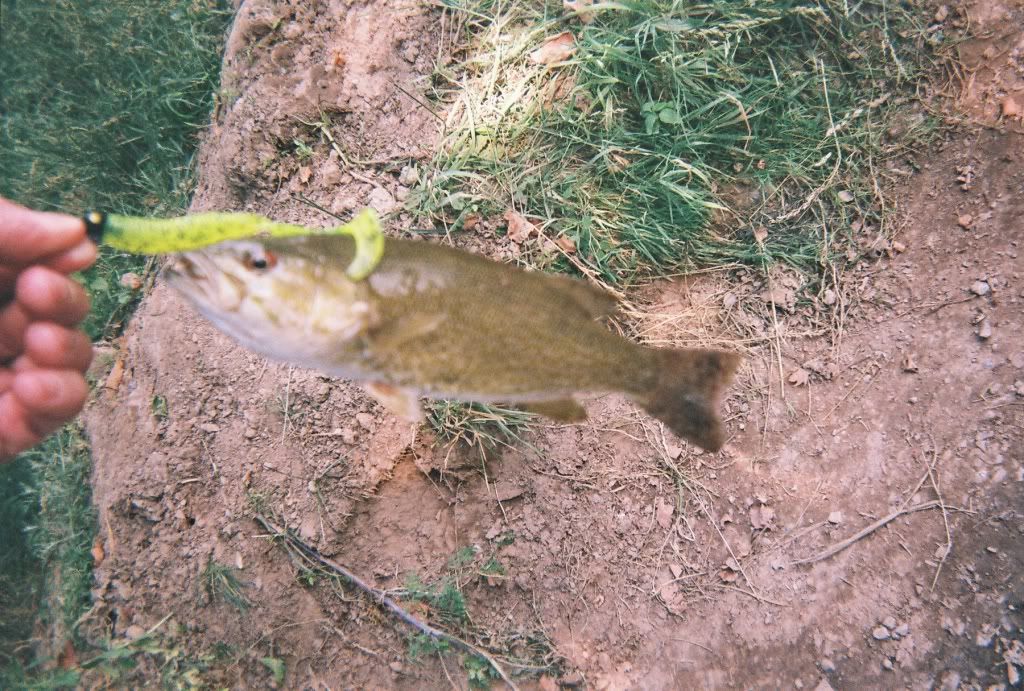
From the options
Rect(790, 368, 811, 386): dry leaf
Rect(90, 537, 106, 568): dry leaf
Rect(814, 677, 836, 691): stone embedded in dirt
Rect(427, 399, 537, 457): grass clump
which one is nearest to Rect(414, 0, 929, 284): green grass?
Rect(790, 368, 811, 386): dry leaf

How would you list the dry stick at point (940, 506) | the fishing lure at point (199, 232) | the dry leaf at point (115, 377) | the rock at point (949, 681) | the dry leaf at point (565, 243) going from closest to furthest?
1. the fishing lure at point (199, 232)
2. the rock at point (949, 681)
3. the dry stick at point (940, 506)
4. the dry leaf at point (565, 243)
5. the dry leaf at point (115, 377)

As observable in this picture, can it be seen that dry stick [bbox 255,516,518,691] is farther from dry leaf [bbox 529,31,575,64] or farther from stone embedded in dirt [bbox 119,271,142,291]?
dry leaf [bbox 529,31,575,64]

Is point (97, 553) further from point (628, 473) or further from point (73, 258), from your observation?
point (628, 473)

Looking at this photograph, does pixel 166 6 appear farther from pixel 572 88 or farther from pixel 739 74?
pixel 739 74

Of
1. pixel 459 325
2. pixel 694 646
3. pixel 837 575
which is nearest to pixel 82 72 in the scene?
pixel 459 325

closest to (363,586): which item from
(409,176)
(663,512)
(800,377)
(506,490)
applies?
(506,490)

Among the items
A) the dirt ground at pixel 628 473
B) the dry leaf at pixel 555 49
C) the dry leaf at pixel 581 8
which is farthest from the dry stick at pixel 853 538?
the dry leaf at pixel 581 8

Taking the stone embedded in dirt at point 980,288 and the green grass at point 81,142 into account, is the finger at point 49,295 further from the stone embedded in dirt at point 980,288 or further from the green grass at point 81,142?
the stone embedded in dirt at point 980,288
